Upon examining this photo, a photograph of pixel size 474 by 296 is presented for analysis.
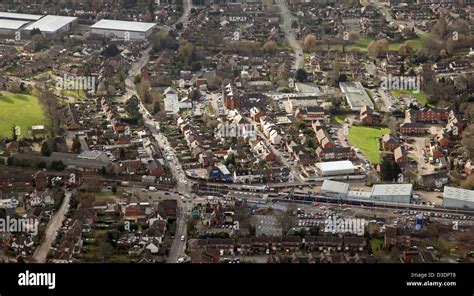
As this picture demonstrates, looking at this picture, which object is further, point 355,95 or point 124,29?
point 124,29

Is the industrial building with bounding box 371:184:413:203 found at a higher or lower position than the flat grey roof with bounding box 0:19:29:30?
lower

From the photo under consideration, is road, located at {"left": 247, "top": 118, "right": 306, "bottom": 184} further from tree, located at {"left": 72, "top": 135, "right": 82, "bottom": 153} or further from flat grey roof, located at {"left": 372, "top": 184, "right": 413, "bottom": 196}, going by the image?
tree, located at {"left": 72, "top": 135, "right": 82, "bottom": 153}

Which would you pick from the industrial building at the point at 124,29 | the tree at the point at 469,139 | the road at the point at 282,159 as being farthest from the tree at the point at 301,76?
the industrial building at the point at 124,29

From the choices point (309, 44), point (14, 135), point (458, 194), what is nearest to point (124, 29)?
point (309, 44)

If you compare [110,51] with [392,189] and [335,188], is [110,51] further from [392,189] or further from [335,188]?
[392,189]

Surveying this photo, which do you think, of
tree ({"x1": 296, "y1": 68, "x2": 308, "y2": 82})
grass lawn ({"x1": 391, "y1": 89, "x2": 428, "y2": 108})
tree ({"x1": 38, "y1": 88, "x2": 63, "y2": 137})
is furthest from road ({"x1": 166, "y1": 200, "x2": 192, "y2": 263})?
grass lawn ({"x1": 391, "y1": 89, "x2": 428, "y2": 108})
